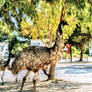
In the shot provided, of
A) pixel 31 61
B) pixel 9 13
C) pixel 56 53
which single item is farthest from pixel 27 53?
pixel 9 13

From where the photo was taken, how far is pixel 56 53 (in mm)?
6895

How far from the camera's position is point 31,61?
6633mm

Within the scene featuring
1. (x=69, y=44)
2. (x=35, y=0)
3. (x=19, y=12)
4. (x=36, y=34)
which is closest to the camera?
(x=19, y=12)

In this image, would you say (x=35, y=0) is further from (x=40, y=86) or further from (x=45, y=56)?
(x=40, y=86)

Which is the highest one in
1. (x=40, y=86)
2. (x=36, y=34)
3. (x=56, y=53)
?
(x=36, y=34)

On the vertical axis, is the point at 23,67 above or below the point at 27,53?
below

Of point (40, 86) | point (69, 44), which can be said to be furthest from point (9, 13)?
point (69, 44)

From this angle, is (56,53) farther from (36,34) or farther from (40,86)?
(36,34)

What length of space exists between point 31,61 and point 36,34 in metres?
3.07

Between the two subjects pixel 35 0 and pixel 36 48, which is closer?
pixel 35 0

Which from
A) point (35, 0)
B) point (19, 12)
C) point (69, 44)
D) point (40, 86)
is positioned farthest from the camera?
point (69, 44)

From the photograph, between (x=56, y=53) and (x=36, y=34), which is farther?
(x=36, y=34)

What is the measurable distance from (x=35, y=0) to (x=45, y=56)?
1760 millimetres

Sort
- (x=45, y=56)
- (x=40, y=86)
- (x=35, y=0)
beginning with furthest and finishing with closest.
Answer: (x=40, y=86) → (x=45, y=56) → (x=35, y=0)
